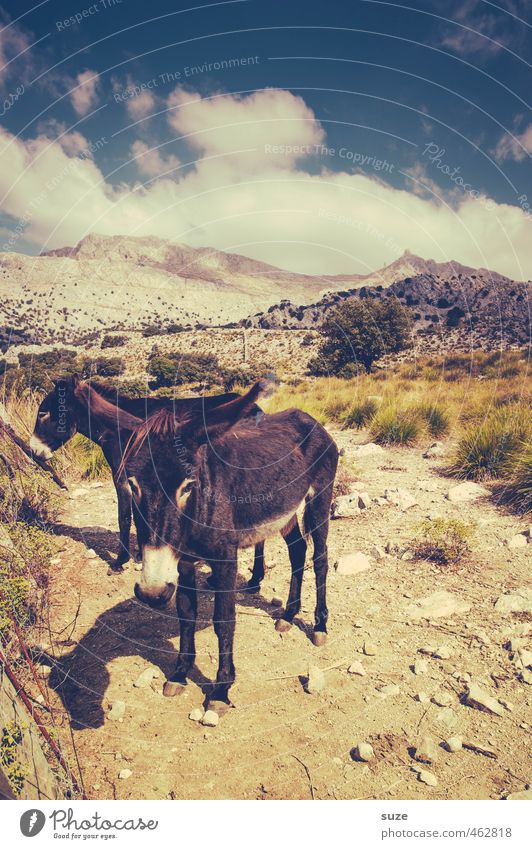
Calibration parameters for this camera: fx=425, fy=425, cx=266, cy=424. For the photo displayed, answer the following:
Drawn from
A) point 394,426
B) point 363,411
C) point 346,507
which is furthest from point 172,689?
point 363,411

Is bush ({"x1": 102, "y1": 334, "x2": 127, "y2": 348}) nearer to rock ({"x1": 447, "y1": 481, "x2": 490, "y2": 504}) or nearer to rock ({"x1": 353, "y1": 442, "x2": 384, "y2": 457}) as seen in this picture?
rock ({"x1": 353, "y1": 442, "x2": 384, "y2": 457})

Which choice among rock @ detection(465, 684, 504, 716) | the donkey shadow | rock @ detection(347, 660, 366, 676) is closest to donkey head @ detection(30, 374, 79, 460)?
the donkey shadow

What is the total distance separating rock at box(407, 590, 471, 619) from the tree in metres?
3.78

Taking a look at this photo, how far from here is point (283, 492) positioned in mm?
4746

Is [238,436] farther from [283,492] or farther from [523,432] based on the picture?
[523,432]

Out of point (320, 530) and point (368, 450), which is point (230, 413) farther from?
point (368, 450)

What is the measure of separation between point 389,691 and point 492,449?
23.6 ft

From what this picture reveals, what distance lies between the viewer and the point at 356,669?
4445 mm

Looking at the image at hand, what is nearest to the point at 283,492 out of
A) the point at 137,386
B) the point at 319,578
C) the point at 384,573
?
the point at 319,578

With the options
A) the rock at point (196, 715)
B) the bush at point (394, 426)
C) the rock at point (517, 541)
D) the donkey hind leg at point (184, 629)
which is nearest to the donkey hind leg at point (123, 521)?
the donkey hind leg at point (184, 629)

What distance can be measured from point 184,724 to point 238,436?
108 inches

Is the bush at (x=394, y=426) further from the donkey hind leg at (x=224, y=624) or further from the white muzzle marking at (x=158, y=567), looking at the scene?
the white muzzle marking at (x=158, y=567)

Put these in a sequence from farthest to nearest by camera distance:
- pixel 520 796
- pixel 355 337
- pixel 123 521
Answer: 1. pixel 355 337
2. pixel 123 521
3. pixel 520 796
